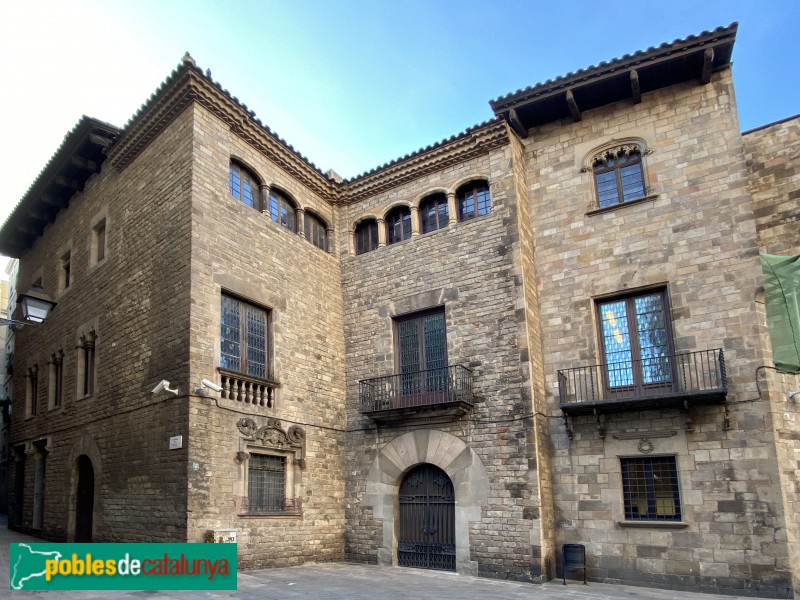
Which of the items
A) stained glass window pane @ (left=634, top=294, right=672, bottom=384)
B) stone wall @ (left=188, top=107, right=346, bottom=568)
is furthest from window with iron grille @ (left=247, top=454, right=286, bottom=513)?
stained glass window pane @ (left=634, top=294, right=672, bottom=384)

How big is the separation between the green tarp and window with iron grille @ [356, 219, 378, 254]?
334 inches

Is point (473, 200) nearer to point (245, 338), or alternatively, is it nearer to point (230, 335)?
point (245, 338)

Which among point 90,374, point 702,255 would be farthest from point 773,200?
point 90,374

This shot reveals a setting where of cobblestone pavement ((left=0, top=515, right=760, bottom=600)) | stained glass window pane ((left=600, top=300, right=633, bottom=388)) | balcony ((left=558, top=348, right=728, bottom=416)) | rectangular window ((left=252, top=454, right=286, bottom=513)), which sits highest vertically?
stained glass window pane ((left=600, top=300, right=633, bottom=388))

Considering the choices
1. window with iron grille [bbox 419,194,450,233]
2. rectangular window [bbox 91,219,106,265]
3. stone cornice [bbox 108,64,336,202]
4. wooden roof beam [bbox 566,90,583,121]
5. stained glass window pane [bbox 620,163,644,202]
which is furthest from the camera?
rectangular window [bbox 91,219,106,265]

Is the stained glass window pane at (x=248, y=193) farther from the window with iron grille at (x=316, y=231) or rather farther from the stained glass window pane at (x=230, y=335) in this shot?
the stained glass window pane at (x=230, y=335)

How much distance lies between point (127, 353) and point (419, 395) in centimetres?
610

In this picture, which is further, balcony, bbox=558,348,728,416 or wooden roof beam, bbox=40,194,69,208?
wooden roof beam, bbox=40,194,69,208

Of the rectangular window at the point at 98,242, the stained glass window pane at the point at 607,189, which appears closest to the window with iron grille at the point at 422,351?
the stained glass window pane at the point at 607,189

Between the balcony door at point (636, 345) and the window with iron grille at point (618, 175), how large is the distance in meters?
2.22

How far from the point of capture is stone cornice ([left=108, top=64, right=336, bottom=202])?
43.2 feet

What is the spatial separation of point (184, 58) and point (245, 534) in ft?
30.0

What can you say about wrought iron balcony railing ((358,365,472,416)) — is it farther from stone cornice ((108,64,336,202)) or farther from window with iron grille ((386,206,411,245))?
stone cornice ((108,64,336,202))

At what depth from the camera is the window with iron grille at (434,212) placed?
15.4 m
